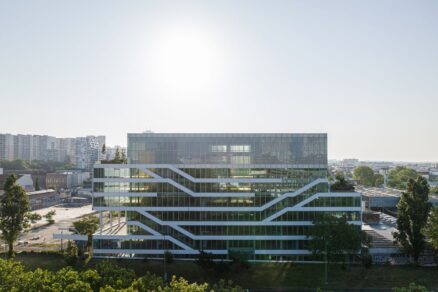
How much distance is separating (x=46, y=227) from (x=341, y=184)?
8763 cm

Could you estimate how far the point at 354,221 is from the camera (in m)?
69.2

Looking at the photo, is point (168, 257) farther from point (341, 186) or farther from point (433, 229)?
point (433, 229)

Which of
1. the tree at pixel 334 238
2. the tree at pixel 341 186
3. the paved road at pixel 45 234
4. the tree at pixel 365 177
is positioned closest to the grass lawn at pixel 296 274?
the tree at pixel 334 238

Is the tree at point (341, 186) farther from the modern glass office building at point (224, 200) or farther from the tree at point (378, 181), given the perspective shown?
the tree at point (378, 181)

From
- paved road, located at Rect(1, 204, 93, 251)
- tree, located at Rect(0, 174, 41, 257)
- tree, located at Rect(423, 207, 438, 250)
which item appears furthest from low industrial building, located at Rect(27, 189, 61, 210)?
tree, located at Rect(423, 207, 438, 250)

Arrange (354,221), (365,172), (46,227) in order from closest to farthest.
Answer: (354,221) < (46,227) < (365,172)

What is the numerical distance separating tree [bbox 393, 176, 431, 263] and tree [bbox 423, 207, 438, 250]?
37.6 inches

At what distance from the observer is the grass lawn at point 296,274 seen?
195 feet

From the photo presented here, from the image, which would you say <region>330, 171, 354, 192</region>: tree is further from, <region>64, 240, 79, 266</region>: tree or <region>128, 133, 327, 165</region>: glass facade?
<region>64, 240, 79, 266</region>: tree

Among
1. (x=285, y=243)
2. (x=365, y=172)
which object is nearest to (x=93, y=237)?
(x=285, y=243)

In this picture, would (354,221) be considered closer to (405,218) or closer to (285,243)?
(405,218)

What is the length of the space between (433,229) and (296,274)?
25.2 m

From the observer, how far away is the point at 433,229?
6347 centimetres

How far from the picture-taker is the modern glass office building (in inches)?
2751
